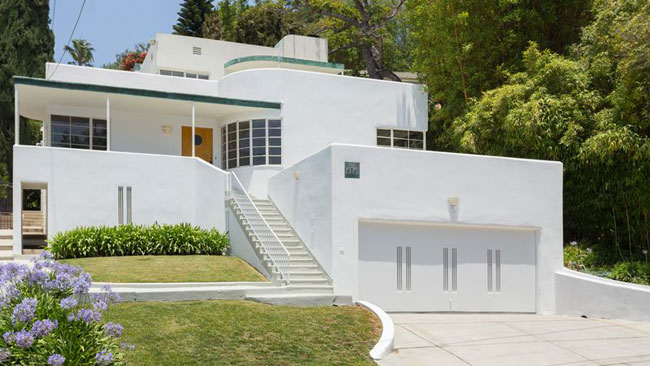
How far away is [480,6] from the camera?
2089 cm

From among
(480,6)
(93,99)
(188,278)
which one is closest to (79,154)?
(93,99)

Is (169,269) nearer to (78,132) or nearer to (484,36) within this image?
(78,132)

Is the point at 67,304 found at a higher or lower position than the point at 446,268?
higher

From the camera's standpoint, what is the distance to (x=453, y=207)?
47.3ft

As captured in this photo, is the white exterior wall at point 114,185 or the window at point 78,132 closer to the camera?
the white exterior wall at point 114,185

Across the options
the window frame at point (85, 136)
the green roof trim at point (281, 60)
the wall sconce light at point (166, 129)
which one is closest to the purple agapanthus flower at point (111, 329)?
the window frame at point (85, 136)

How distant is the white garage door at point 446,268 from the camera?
13.7 metres

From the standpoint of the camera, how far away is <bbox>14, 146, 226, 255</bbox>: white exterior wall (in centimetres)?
1648

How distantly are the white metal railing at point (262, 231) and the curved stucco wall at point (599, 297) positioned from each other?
6.67m

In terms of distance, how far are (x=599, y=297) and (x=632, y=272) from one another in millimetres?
1429

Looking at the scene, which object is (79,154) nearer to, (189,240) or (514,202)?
(189,240)

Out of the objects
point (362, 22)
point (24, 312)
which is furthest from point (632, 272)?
point (362, 22)

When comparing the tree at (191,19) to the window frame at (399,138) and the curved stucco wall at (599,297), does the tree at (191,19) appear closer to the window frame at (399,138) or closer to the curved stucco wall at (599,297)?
the window frame at (399,138)

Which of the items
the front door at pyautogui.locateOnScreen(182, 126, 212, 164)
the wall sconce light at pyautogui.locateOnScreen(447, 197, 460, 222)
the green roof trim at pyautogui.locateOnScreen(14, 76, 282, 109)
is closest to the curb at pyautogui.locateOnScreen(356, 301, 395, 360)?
the wall sconce light at pyautogui.locateOnScreen(447, 197, 460, 222)
